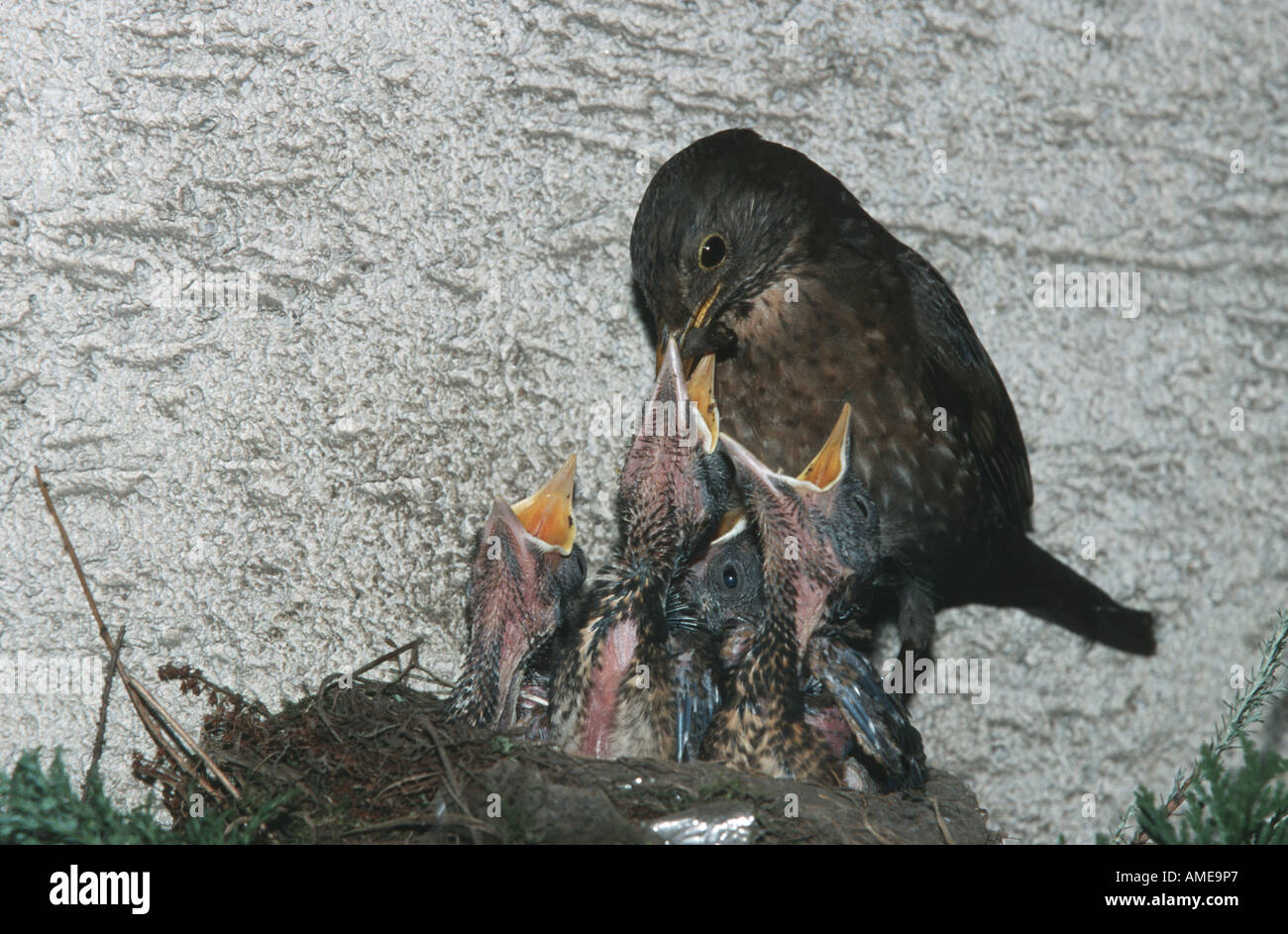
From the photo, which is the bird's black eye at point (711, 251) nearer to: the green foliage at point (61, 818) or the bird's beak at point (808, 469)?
the bird's beak at point (808, 469)

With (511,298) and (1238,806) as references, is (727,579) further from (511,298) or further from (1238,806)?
(1238,806)

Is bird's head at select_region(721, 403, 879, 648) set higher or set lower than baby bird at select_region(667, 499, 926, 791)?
higher

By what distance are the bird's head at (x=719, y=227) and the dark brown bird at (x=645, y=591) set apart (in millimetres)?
240

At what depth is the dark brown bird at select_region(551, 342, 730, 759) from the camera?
7.36 ft

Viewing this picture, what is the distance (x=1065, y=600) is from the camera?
3023mm

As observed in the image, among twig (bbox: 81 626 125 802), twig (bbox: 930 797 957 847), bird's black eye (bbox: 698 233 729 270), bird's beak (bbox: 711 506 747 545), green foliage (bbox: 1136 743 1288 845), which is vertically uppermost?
bird's black eye (bbox: 698 233 729 270)

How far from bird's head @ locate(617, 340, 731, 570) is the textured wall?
367 mm

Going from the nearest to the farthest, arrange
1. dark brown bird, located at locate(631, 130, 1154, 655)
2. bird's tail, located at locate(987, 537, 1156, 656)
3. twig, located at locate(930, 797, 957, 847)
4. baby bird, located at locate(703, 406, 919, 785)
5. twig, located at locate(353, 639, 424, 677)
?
1. twig, located at locate(930, 797, 957, 847)
2. baby bird, located at locate(703, 406, 919, 785)
3. twig, located at locate(353, 639, 424, 677)
4. dark brown bird, located at locate(631, 130, 1154, 655)
5. bird's tail, located at locate(987, 537, 1156, 656)

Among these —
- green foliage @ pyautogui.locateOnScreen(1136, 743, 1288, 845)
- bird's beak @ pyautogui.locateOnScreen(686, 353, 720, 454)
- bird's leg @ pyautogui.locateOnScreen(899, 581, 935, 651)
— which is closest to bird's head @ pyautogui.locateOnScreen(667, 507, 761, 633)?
bird's beak @ pyautogui.locateOnScreen(686, 353, 720, 454)

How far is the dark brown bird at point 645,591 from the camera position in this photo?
7.36 feet

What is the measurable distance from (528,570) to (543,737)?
34cm

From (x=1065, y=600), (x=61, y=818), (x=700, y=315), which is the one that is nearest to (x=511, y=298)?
(x=700, y=315)

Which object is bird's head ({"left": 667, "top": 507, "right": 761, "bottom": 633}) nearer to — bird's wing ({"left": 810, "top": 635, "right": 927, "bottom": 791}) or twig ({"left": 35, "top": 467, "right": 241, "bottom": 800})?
bird's wing ({"left": 810, "top": 635, "right": 927, "bottom": 791})
